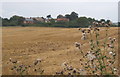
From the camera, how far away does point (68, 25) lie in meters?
59.8

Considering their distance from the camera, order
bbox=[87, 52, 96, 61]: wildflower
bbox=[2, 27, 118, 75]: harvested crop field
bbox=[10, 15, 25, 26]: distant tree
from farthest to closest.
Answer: bbox=[10, 15, 25, 26]: distant tree < bbox=[2, 27, 118, 75]: harvested crop field < bbox=[87, 52, 96, 61]: wildflower

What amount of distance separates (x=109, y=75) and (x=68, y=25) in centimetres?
5594

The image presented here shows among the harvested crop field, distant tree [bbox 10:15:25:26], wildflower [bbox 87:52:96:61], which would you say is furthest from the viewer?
distant tree [bbox 10:15:25:26]

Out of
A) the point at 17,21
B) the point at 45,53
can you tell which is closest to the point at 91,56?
the point at 45,53

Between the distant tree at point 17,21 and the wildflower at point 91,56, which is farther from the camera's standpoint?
the distant tree at point 17,21

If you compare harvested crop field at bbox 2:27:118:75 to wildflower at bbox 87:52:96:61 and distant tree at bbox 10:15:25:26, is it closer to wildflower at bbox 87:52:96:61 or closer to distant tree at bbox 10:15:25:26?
wildflower at bbox 87:52:96:61

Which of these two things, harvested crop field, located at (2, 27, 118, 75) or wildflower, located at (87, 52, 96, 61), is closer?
wildflower, located at (87, 52, 96, 61)

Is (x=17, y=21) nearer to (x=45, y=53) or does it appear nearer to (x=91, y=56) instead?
(x=45, y=53)

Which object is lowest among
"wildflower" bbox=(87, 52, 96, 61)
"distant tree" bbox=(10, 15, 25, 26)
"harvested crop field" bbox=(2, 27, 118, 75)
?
"harvested crop field" bbox=(2, 27, 118, 75)

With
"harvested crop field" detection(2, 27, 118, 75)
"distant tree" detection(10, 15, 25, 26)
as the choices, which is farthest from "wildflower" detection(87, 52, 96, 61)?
"distant tree" detection(10, 15, 25, 26)

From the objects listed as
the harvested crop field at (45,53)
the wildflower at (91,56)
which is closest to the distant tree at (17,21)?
the harvested crop field at (45,53)

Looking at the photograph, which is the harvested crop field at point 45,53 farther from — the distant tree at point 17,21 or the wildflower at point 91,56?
the distant tree at point 17,21

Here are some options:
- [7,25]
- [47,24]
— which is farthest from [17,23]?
[47,24]

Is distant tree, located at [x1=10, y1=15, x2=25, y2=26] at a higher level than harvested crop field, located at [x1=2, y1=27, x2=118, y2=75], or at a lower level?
higher
